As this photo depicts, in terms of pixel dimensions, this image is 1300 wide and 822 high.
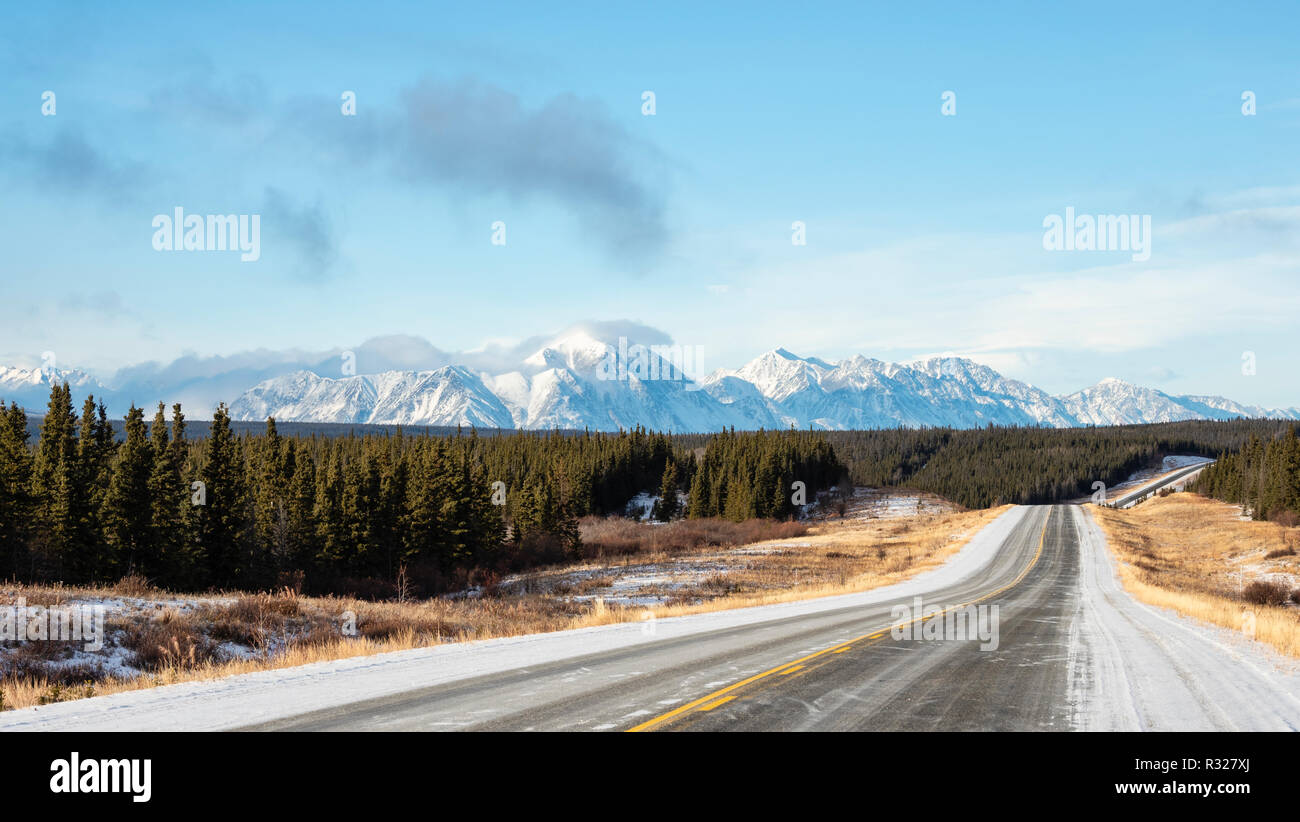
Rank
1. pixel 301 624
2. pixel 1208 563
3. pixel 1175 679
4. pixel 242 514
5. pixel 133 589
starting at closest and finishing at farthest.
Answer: pixel 1175 679, pixel 301 624, pixel 133 589, pixel 242 514, pixel 1208 563

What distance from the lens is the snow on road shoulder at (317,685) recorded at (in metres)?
8.12

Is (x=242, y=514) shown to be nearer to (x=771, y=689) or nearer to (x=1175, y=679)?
(x=771, y=689)

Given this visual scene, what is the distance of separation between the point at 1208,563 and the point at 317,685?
6480cm

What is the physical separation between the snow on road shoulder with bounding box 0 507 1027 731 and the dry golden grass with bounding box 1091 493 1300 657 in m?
12.8

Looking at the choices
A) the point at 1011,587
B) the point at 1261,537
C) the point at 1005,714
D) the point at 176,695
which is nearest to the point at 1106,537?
the point at 1261,537

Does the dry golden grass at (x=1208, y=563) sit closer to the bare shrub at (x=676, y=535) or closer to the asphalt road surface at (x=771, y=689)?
the asphalt road surface at (x=771, y=689)

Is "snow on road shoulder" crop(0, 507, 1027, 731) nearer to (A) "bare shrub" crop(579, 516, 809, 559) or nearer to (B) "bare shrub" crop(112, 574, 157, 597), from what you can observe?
(B) "bare shrub" crop(112, 574, 157, 597)

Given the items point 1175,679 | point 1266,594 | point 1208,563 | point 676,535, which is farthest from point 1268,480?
point 1175,679

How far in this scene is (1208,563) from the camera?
55.3m

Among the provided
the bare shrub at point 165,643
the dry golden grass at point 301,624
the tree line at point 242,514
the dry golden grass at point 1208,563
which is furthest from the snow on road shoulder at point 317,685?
the tree line at point 242,514

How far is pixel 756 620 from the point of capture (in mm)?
19672

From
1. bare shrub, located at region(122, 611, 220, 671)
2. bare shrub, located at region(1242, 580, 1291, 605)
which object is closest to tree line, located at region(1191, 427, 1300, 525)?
bare shrub, located at region(1242, 580, 1291, 605)

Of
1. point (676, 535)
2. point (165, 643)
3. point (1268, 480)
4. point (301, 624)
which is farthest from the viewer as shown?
point (1268, 480)
